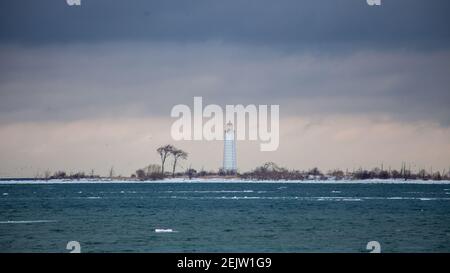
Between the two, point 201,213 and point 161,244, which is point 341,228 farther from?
point 201,213

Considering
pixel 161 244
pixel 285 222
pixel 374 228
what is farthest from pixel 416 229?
pixel 161 244

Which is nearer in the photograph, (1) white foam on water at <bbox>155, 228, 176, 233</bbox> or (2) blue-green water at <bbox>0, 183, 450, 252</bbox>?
(2) blue-green water at <bbox>0, 183, 450, 252</bbox>

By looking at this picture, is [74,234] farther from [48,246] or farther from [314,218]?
[314,218]

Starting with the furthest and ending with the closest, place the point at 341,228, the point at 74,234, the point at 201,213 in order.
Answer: the point at 201,213 < the point at 341,228 < the point at 74,234

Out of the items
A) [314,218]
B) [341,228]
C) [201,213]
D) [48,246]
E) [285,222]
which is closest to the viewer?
[48,246]

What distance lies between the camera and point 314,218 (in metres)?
74.7

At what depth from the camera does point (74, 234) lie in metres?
59.4

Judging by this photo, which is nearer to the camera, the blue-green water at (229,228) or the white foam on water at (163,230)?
the blue-green water at (229,228)

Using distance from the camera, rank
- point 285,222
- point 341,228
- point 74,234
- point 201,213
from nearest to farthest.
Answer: point 74,234 → point 341,228 → point 285,222 → point 201,213
